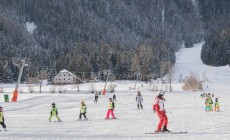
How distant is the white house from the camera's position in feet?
422

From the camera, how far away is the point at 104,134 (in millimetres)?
18516

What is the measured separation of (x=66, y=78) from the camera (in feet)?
424

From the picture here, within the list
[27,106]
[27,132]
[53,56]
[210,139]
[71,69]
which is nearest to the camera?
[210,139]

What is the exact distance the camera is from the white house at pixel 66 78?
129 meters

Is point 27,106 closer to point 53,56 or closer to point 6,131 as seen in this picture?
point 6,131

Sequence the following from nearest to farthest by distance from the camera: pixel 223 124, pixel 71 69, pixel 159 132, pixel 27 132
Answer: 1. pixel 159 132
2. pixel 27 132
3. pixel 223 124
4. pixel 71 69

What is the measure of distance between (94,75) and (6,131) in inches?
4619

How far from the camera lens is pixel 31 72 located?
144 meters

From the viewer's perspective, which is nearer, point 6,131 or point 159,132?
point 159,132

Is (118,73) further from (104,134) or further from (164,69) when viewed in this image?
(104,134)

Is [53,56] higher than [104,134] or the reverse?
higher

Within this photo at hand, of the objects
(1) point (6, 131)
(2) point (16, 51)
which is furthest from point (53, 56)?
(1) point (6, 131)

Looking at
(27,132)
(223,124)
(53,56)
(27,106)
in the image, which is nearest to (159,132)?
(223,124)

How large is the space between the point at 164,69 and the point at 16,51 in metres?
70.2
